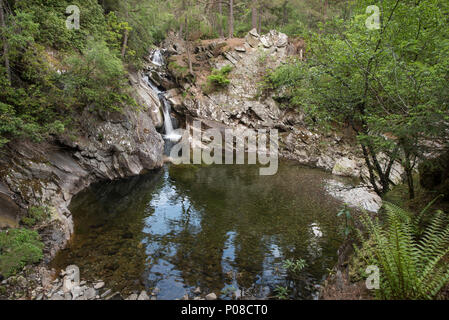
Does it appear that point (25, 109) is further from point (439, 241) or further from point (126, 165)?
point (439, 241)

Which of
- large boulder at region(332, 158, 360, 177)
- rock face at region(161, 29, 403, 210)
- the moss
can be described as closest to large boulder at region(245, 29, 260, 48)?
rock face at region(161, 29, 403, 210)

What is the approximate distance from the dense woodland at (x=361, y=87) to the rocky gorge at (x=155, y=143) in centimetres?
123

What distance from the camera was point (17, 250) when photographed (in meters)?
5.65

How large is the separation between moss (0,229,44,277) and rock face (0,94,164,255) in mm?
534

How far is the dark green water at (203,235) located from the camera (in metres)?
6.01

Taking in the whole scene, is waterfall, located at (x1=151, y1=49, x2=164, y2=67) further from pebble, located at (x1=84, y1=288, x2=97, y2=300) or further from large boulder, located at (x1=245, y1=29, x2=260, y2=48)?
pebble, located at (x1=84, y1=288, x2=97, y2=300)

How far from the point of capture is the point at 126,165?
13.5 meters

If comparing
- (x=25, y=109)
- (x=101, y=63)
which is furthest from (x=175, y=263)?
(x=101, y=63)

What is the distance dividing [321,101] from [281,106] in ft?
54.8

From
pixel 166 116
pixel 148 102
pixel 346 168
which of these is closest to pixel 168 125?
pixel 166 116

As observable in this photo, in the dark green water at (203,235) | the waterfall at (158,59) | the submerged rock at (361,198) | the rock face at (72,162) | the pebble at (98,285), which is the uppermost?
the waterfall at (158,59)

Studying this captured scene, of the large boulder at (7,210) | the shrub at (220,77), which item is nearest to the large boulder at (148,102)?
the shrub at (220,77)

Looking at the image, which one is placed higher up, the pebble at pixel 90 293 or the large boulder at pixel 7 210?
the large boulder at pixel 7 210

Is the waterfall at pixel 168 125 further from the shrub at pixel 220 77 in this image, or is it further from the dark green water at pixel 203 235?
the dark green water at pixel 203 235
